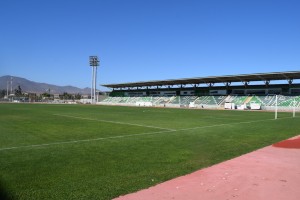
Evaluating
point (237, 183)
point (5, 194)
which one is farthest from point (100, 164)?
point (237, 183)

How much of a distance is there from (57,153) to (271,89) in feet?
212

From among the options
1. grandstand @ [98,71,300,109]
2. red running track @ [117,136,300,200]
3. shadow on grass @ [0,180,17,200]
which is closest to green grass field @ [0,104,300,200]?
shadow on grass @ [0,180,17,200]

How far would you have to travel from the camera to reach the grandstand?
2425 inches

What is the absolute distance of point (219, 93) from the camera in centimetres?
7638

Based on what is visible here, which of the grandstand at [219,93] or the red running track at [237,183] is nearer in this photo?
the red running track at [237,183]

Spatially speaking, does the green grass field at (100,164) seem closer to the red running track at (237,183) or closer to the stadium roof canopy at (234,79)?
the red running track at (237,183)

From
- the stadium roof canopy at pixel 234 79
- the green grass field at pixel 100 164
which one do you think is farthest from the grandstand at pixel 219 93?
the green grass field at pixel 100 164

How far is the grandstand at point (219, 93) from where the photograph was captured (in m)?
61.6

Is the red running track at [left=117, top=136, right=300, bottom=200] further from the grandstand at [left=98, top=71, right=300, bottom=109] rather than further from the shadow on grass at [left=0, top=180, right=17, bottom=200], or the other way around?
the grandstand at [left=98, top=71, right=300, bottom=109]

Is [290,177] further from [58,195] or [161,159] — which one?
[58,195]

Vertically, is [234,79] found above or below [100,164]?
above

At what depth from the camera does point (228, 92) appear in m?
75.1

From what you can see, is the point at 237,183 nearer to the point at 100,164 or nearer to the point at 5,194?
the point at 100,164

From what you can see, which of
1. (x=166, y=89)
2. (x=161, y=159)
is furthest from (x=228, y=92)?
(x=161, y=159)
